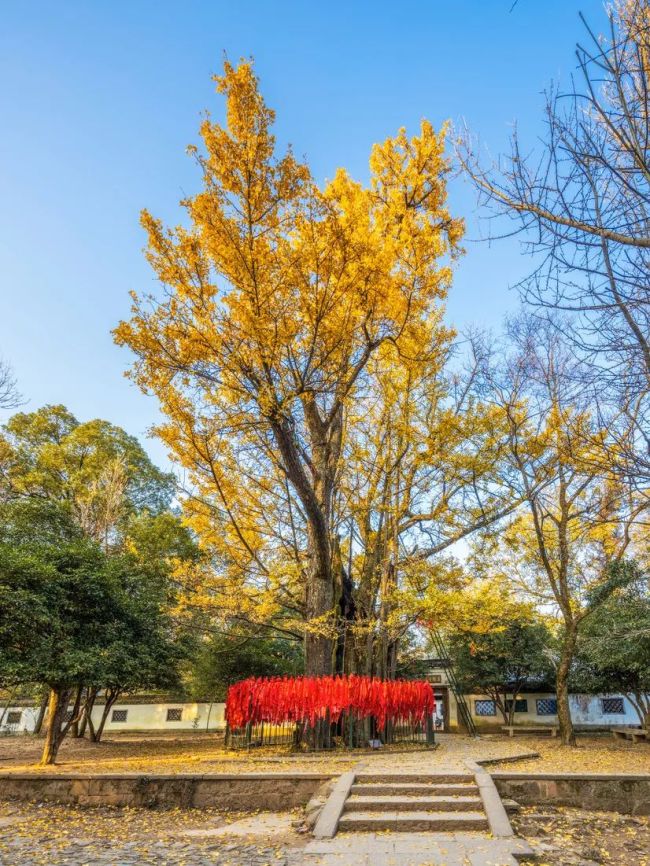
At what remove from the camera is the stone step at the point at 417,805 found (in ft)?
16.5

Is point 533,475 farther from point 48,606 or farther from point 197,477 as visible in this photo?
point 48,606

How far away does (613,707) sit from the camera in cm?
1900

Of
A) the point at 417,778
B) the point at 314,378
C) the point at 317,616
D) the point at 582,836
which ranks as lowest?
the point at 582,836

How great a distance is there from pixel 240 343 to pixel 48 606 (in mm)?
5546

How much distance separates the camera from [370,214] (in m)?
9.52

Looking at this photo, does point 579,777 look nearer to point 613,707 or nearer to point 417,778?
point 417,778

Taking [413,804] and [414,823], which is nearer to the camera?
[414,823]

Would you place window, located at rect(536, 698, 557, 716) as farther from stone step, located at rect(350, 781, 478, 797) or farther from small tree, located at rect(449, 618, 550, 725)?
stone step, located at rect(350, 781, 478, 797)

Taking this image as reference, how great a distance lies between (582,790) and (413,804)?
1.99m

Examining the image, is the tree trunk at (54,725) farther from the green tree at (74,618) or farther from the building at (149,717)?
the building at (149,717)

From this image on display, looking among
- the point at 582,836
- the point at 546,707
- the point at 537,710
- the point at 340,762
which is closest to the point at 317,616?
the point at 340,762

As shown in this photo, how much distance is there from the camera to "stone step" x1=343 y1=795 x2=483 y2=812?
16.5ft

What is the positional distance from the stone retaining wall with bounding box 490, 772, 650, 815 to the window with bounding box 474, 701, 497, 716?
16.5 m

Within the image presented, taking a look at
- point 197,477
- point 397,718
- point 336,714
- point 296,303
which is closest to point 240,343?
point 296,303
